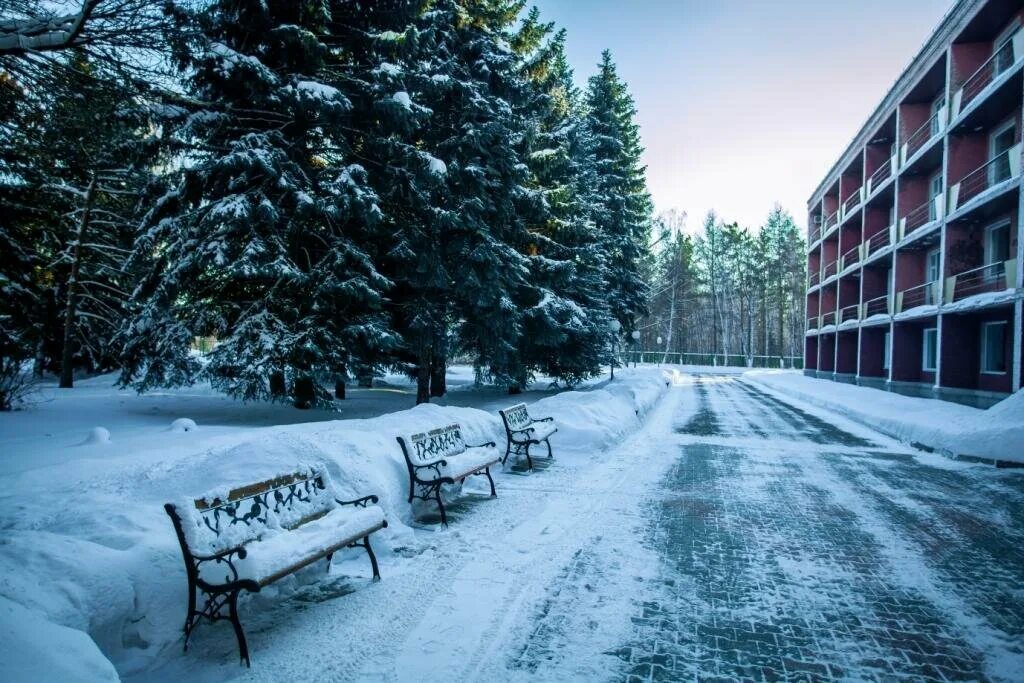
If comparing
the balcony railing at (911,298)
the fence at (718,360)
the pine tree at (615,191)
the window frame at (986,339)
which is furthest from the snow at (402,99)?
the fence at (718,360)

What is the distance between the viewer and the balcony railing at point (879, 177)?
1046 inches

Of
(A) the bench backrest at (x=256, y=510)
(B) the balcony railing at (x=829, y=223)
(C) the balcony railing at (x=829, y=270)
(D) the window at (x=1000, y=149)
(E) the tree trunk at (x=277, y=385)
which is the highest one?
(B) the balcony railing at (x=829, y=223)

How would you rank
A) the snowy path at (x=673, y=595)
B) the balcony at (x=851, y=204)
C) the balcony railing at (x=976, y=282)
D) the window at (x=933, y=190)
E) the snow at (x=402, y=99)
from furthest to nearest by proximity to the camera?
1. the balcony at (x=851, y=204)
2. the window at (x=933, y=190)
3. the balcony railing at (x=976, y=282)
4. the snow at (x=402, y=99)
5. the snowy path at (x=673, y=595)

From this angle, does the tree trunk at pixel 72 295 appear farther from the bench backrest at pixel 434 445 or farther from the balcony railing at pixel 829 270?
the balcony railing at pixel 829 270

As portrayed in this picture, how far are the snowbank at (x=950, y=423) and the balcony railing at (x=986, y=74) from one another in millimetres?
10477

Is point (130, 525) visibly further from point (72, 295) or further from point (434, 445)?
point (72, 295)

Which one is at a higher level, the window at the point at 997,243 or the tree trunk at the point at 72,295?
the window at the point at 997,243

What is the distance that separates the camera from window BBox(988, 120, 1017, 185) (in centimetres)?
1686

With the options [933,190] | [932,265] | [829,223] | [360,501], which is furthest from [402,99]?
[829,223]

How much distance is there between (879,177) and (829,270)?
9.39 metres

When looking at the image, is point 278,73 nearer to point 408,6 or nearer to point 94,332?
point 408,6

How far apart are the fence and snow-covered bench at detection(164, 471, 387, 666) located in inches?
2048

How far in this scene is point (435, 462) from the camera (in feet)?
21.0

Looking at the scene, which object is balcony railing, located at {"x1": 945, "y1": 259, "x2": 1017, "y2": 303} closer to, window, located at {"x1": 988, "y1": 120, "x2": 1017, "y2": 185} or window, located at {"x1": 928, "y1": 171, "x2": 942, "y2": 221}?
window, located at {"x1": 988, "y1": 120, "x2": 1017, "y2": 185}
